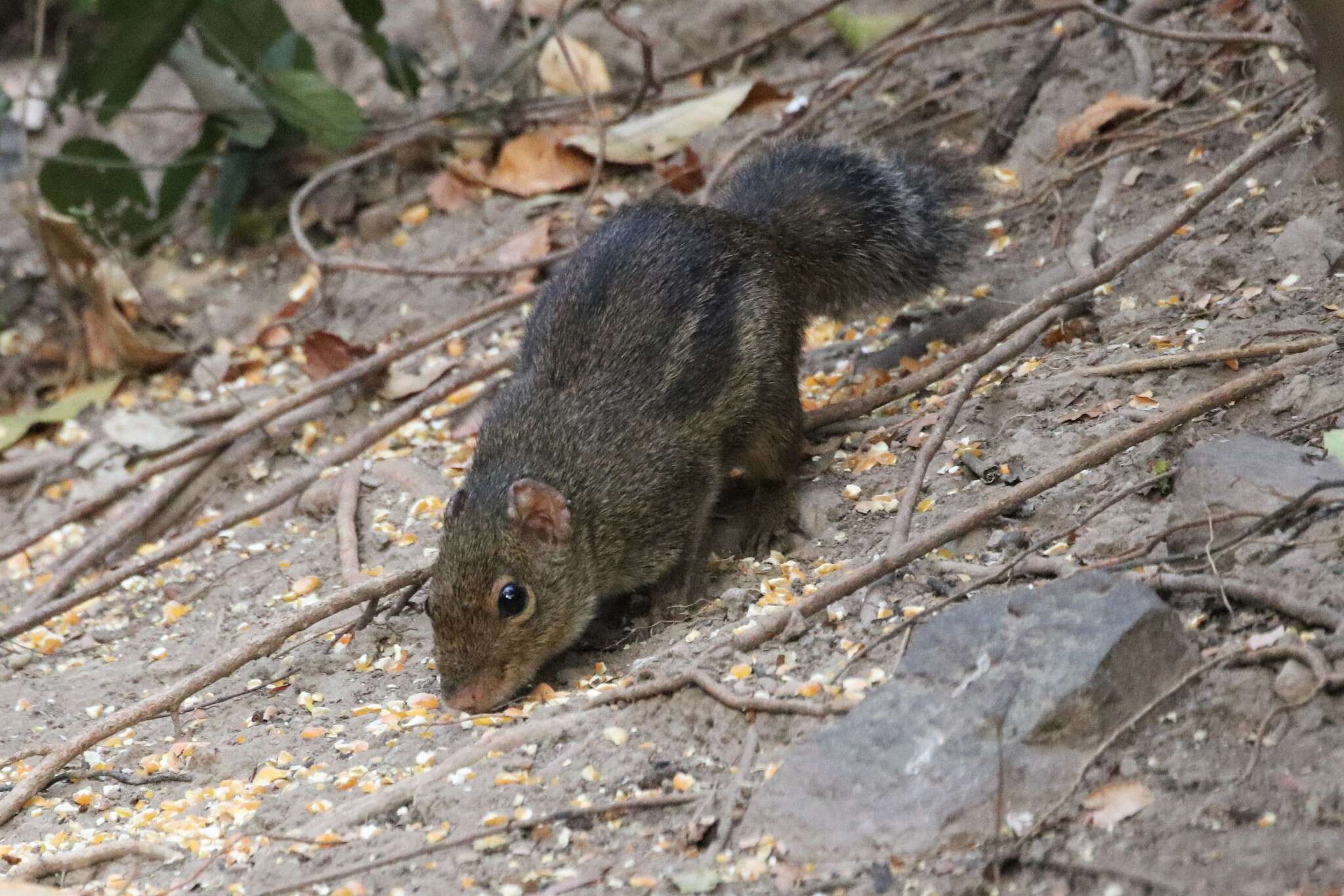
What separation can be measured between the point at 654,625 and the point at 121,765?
184 cm

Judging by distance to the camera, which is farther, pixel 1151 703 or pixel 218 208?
pixel 218 208

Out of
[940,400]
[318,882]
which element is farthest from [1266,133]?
[318,882]

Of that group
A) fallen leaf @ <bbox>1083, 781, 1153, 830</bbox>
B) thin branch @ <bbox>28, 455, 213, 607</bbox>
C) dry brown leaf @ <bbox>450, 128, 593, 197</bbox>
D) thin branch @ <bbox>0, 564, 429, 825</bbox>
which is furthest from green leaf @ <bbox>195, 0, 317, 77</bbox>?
fallen leaf @ <bbox>1083, 781, 1153, 830</bbox>

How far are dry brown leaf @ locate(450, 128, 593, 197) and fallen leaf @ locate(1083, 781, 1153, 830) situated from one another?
542cm

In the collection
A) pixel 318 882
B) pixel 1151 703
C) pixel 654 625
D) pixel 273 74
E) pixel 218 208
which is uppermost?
pixel 273 74

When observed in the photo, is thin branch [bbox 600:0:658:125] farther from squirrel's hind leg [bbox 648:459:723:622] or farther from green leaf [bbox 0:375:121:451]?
green leaf [bbox 0:375:121:451]

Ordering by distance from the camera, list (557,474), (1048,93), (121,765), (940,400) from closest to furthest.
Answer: (121,765), (557,474), (940,400), (1048,93)

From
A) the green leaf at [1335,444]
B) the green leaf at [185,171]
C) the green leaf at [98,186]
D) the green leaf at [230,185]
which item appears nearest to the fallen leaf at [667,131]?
the green leaf at [230,185]

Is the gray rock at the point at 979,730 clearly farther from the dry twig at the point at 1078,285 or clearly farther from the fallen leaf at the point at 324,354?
the fallen leaf at the point at 324,354

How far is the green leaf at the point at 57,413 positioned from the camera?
25.0ft

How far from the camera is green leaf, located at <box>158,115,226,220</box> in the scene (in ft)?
26.9

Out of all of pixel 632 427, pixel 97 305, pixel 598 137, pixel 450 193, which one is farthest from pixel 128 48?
pixel 632 427

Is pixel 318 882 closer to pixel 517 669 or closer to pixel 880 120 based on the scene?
pixel 517 669

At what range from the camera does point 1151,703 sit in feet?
11.0
